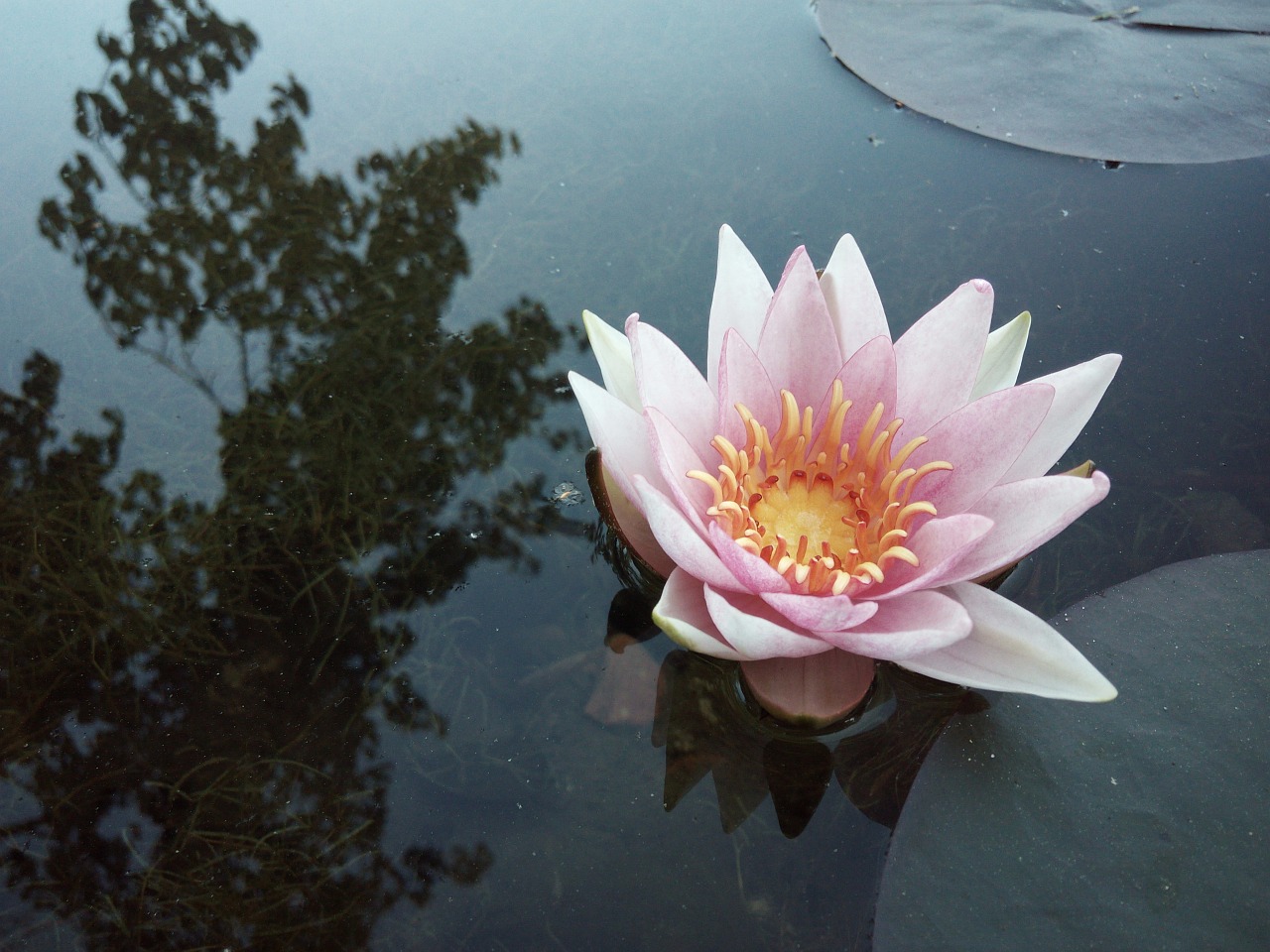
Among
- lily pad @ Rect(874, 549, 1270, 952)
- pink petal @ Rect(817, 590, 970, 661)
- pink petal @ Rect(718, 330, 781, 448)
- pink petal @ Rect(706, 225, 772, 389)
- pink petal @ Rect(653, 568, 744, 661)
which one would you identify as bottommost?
lily pad @ Rect(874, 549, 1270, 952)

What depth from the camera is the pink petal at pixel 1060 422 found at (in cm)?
149

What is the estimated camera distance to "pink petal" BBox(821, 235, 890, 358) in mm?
1632

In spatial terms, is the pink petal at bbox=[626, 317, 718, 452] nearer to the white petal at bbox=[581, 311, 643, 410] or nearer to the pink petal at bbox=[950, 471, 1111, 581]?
the white petal at bbox=[581, 311, 643, 410]

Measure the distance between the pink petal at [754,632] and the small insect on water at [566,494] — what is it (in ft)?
1.96

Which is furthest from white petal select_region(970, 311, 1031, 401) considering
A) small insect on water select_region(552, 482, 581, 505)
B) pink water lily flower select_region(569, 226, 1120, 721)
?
small insect on water select_region(552, 482, 581, 505)

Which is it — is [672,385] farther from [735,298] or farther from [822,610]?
[822,610]

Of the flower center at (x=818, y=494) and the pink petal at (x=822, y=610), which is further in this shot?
the flower center at (x=818, y=494)

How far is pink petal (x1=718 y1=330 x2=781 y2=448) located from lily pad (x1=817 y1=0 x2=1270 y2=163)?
1562 millimetres

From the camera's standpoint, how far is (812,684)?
4.75 feet

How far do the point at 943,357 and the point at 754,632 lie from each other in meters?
0.64

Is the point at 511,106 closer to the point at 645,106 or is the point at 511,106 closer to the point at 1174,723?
the point at 645,106

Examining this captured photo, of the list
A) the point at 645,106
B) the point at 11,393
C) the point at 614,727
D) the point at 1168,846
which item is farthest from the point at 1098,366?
the point at 11,393

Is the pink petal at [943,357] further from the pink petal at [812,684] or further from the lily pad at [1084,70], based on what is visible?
the lily pad at [1084,70]

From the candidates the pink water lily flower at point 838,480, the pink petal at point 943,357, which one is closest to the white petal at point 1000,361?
the pink water lily flower at point 838,480
